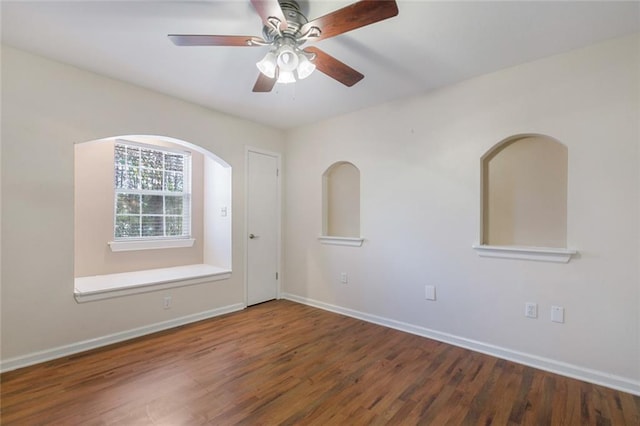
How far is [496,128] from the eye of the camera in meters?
2.67

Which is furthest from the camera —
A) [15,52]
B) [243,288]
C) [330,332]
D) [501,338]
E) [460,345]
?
[243,288]

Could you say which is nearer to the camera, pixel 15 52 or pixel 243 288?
pixel 15 52

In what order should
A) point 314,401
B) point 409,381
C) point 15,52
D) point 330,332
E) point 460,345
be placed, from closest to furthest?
point 314,401 → point 409,381 → point 15,52 → point 460,345 → point 330,332

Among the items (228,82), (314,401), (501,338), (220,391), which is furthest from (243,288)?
(501,338)

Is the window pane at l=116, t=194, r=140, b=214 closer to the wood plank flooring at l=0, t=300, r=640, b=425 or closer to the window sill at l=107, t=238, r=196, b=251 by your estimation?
the window sill at l=107, t=238, r=196, b=251

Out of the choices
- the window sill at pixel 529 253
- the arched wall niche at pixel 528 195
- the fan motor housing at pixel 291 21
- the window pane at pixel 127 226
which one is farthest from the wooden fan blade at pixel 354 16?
the window pane at pixel 127 226

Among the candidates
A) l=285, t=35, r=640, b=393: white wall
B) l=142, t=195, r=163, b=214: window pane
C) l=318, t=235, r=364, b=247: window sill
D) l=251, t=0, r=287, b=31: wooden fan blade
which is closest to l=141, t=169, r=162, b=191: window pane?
l=142, t=195, r=163, b=214: window pane

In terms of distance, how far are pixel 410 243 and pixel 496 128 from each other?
1.38m

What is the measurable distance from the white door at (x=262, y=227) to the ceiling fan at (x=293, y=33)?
2.27 m

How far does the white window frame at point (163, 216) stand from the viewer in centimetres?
365

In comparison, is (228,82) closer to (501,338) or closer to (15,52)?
(15,52)

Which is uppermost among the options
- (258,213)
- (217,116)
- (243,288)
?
(217,116)

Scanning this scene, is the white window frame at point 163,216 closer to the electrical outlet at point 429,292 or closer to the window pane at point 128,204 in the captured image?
the window pane at point 128,204

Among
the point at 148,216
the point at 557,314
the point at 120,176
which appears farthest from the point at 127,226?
the point at 557,314
